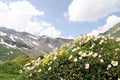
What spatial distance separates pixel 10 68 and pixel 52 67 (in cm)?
1952

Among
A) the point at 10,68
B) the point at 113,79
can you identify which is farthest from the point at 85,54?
the point at 10,68

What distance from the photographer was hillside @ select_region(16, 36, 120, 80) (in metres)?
10.3

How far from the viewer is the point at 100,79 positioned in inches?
399

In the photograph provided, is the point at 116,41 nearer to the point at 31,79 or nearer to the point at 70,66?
the point at 70,66

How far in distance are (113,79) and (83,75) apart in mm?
991

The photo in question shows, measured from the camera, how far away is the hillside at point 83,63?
1032cm

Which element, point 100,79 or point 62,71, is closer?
point 100,79

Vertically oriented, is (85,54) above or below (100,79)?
above

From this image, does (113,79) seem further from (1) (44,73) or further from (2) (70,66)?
(1) (44,73)

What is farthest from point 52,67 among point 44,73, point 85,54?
point 85,54

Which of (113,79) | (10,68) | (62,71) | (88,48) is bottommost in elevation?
(113,79)

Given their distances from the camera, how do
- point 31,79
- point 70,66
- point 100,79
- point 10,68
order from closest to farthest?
1. point 100,79
2. point 70,66
3. point 31,79
4. point 10,68

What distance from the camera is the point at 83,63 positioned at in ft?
35.2

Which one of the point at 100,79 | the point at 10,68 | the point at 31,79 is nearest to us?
the point at 100,79
